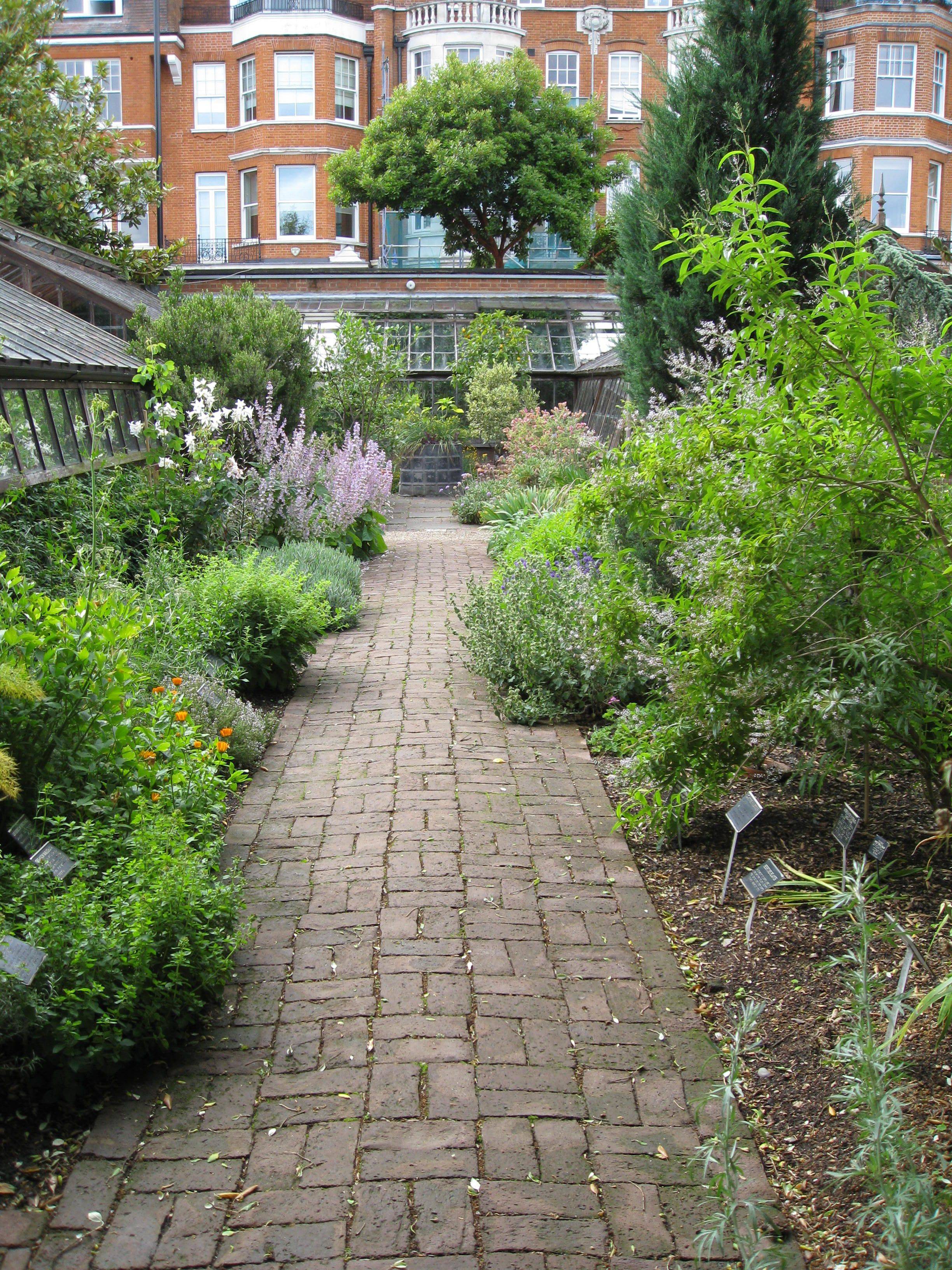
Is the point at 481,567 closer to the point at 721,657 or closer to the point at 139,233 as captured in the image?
the point at 721,657

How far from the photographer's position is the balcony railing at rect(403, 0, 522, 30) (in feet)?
114

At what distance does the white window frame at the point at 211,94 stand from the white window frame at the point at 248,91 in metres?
0.45

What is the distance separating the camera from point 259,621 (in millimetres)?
7223

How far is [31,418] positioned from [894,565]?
649 cm

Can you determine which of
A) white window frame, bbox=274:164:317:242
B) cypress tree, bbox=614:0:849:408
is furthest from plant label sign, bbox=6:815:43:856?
white window frame, bbox=274:164:317:242

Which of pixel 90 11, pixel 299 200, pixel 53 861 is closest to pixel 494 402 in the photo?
pixel 53 861

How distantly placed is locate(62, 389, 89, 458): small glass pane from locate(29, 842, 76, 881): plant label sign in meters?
5.86

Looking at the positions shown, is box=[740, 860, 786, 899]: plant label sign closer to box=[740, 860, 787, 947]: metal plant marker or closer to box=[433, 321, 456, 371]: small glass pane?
box=[740, 860, 787, 947]: metal plant marker

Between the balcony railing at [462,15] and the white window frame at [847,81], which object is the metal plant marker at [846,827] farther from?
the balcony railing at [462,15]

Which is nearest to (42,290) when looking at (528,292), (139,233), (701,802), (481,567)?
(481,567)

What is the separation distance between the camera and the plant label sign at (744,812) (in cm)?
410

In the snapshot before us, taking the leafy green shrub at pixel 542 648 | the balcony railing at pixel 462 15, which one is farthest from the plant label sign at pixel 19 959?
the balcony railing at pixel 462 15

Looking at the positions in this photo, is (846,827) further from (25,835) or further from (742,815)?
(25,835)

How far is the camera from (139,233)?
37.2 metres
